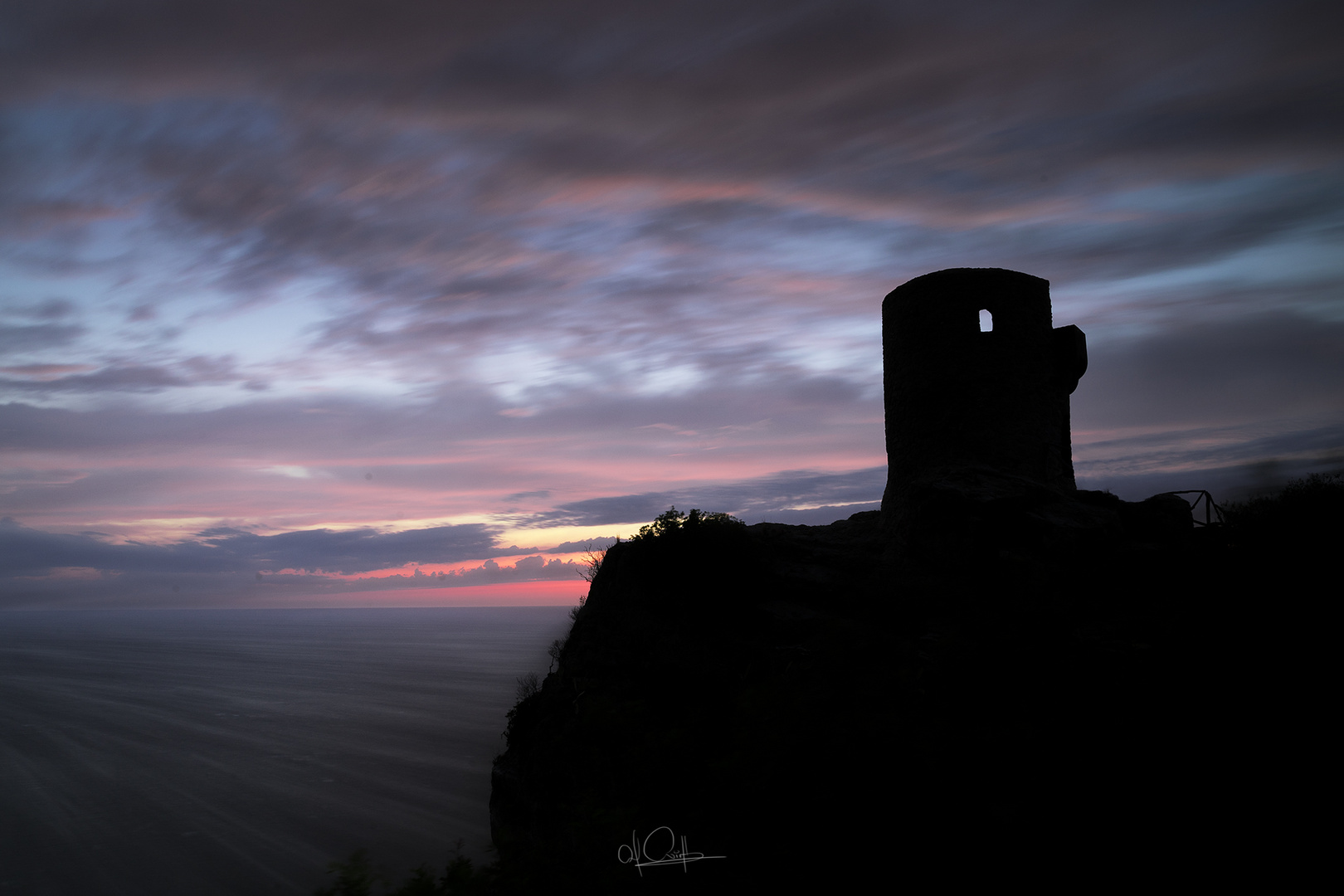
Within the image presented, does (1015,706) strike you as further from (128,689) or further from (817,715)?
(128,689)

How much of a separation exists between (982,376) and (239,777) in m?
64.8

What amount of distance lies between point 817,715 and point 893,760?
2.49ft

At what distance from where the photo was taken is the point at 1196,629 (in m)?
8.53

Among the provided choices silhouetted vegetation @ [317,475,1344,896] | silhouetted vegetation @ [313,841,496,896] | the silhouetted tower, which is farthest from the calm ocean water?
the silhouetted tower

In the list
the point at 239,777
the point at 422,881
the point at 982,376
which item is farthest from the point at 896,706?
the point at 239,777

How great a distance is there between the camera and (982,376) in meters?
14.3

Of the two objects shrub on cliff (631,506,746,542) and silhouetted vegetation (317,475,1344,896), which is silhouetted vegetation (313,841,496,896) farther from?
shrub on cliff (631,506,746,542)

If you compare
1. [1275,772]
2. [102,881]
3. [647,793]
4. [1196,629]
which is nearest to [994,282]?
[1196,629]

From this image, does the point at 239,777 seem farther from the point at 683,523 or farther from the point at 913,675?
the point at 913,675
